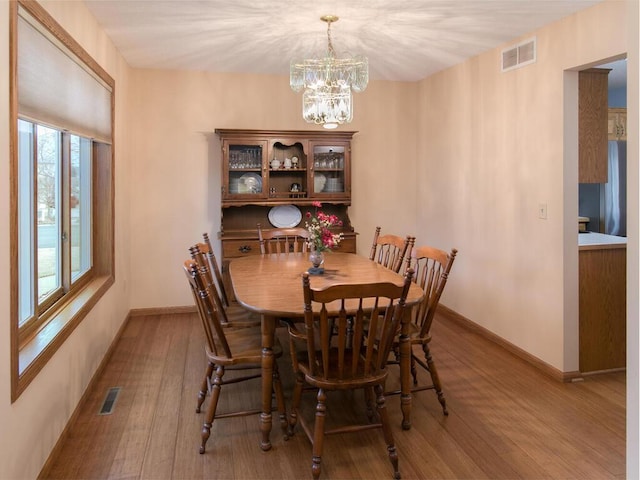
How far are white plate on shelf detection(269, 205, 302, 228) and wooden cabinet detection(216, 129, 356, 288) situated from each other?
0.03 m

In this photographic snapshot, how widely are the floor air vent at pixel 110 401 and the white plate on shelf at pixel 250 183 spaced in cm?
233

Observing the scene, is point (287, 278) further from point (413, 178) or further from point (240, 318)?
point (413, 178)

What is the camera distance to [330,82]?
11.1 feet

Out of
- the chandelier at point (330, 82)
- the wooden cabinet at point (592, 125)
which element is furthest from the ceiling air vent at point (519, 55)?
the chandelier at point (330, 82)

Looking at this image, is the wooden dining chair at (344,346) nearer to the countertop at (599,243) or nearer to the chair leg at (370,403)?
the chair leg at (370,403)

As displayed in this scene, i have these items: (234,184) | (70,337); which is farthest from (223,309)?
(234,184)

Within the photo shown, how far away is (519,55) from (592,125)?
0.79 meters

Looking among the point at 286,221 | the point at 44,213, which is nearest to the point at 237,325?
the point at 44,213

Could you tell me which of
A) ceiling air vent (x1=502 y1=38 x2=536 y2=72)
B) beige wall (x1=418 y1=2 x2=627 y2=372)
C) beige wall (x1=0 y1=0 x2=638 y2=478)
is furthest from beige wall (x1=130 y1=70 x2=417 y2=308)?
ceiling air vent (x1=502 y1=38 x2=536 y2=72)

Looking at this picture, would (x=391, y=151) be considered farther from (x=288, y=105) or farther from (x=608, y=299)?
(x=608, y=299)

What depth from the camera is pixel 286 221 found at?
17.4 ft

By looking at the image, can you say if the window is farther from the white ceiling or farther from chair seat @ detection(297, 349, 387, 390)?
chair seat @ detection(297, 349, 387, 390)

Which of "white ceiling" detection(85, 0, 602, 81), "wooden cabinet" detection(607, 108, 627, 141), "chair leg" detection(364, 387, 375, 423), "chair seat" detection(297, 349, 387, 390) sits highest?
"white ceiling" detection(85, 0, 602, 81)

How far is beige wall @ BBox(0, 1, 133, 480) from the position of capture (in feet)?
6.12
